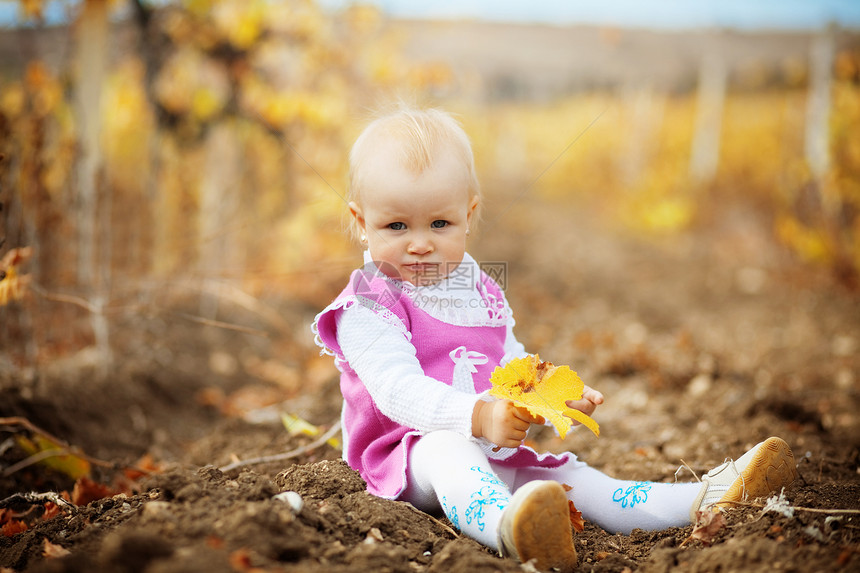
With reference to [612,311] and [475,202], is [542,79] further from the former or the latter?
[475,202]

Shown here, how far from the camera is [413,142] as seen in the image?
6.35 ft

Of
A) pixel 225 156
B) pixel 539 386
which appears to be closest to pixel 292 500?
pixel 539 386

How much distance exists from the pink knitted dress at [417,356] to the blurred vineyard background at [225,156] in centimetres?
45

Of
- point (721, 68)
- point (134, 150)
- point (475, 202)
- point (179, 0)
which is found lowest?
point (475, 202)

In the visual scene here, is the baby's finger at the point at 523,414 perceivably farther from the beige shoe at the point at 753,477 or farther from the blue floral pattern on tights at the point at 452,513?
the beige shoe at the point at 753,477

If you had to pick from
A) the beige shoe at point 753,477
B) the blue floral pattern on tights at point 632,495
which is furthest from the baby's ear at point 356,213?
the beige shoe at point 753,477

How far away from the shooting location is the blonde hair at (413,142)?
1.92 metres

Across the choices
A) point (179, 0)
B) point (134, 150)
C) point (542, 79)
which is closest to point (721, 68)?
point (542, 79)

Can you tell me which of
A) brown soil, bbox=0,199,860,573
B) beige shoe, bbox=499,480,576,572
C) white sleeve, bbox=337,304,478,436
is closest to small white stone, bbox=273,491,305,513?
brown soil, bbox=0,199,860,573

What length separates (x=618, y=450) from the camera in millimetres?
2824

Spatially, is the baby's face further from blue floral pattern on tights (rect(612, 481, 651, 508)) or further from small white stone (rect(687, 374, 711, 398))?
small white stone (rect(687, 374, 711, 398))

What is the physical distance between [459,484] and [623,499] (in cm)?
58

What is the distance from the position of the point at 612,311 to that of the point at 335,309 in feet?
15.7

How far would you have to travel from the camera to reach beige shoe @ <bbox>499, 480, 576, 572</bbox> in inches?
58.9
